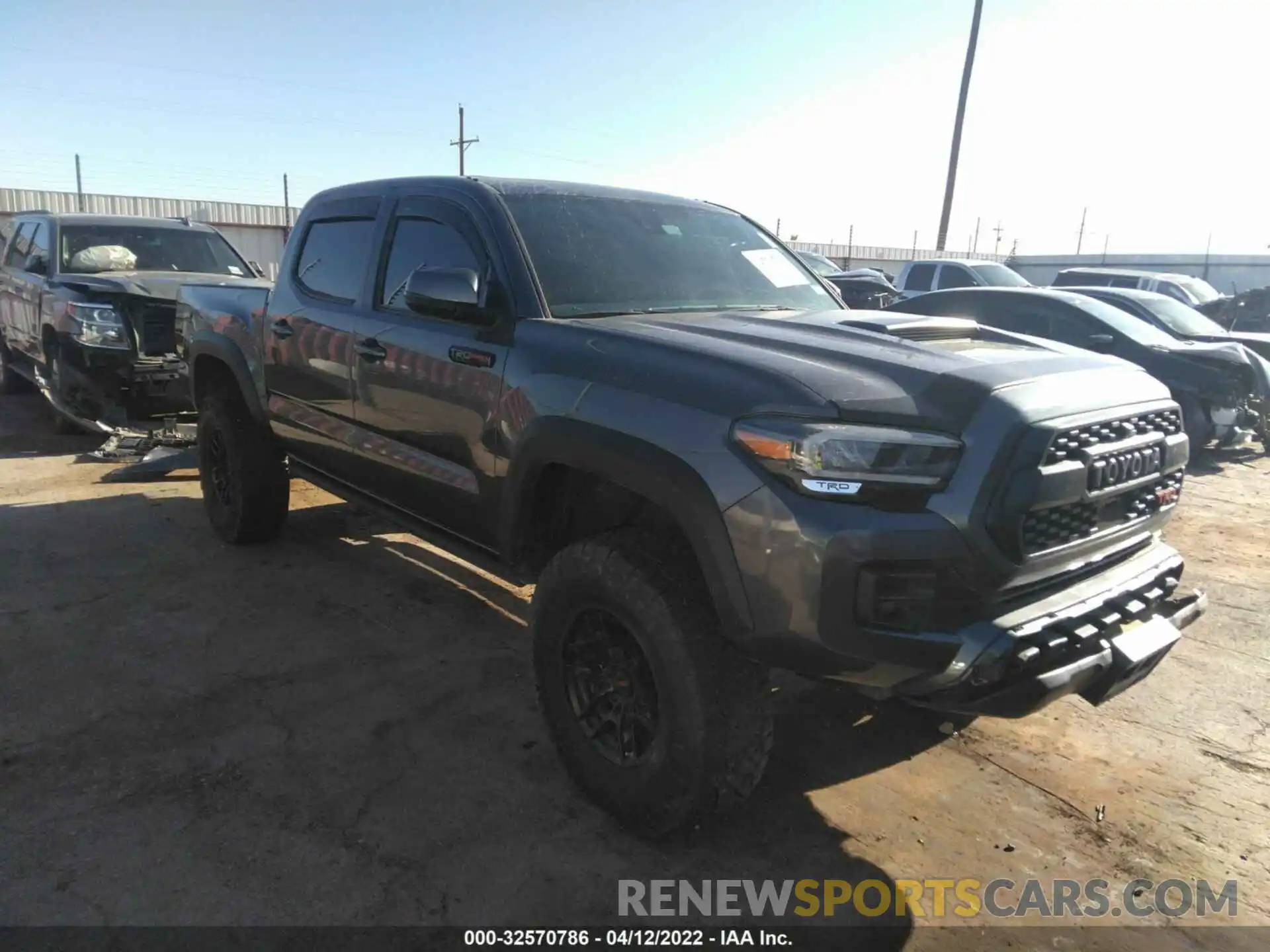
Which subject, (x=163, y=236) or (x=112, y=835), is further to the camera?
(x=163, y=236)

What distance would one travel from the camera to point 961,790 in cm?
305

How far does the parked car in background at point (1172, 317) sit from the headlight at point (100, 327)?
32.0 feet

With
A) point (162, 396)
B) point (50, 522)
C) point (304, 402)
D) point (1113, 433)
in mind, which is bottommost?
point (50, 522)

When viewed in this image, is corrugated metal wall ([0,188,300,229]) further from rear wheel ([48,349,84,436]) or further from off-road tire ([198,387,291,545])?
off-road tire ([198,387,291,545])

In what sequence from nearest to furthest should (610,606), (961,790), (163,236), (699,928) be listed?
(699,928) → (610,606) → (961,790) → (163,236)

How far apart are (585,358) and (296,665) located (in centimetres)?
203

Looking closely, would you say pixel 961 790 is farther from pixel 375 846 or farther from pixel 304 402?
pixel 304 402

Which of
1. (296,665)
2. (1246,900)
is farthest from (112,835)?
(1246,900)

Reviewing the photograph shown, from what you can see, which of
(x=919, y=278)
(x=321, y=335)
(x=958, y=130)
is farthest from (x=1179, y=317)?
(x=958, y=130)

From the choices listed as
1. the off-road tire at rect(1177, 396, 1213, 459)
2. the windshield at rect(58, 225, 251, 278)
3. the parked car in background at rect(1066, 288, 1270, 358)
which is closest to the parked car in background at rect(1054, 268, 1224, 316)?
the parked car in background at rect(1066, 288, 1270, 358)

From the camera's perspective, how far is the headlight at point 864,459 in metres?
2.17

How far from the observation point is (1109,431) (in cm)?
245

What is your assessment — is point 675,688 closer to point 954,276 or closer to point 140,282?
point 140,282

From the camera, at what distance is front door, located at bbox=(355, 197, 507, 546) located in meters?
3.17
